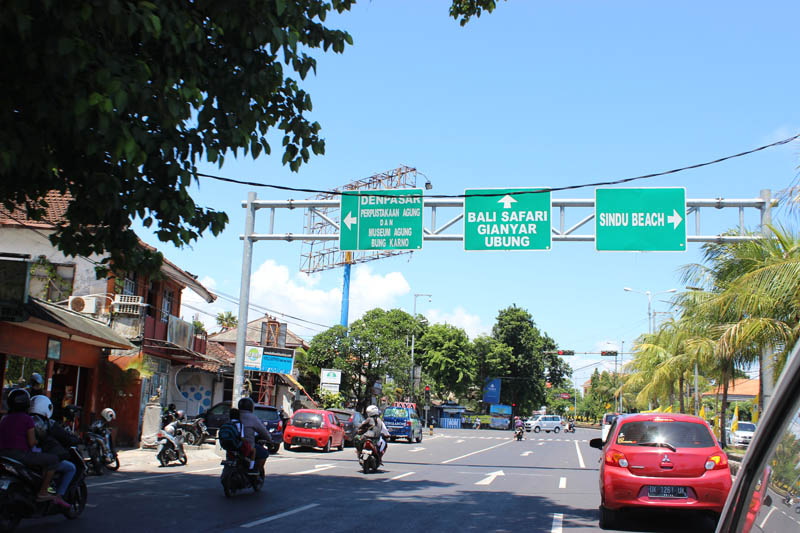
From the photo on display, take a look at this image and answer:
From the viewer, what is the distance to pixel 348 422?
3170cm

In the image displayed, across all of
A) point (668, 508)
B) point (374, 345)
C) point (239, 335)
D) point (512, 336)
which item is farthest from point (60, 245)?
point (512, 336)

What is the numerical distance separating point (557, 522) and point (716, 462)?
254cm

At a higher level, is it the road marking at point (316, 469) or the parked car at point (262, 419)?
the parked car at point (262, 419)

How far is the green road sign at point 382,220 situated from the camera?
61.8 feet

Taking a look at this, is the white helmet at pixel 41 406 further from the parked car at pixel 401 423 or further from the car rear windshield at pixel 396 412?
the car rear windshield at pixel 396 412

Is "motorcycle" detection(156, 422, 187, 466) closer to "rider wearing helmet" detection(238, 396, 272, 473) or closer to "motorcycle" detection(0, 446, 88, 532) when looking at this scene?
"rider wearing helmet" detection(238, 396, 272, 473)

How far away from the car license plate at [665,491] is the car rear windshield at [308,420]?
19658 millimetres

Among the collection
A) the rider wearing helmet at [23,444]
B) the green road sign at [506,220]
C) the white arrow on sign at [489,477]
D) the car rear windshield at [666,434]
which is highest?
the green road sign at [506,220]

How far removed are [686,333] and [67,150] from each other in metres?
23.4

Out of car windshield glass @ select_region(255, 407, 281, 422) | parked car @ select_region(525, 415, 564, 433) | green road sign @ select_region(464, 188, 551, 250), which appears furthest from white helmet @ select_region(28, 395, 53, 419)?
parked car @ select_region(525, 415, 564, 433)

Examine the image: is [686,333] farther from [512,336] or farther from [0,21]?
[512,336]

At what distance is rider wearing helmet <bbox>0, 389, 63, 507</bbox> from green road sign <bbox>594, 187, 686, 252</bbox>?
13.2 metres

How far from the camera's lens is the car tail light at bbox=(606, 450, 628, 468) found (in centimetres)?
985

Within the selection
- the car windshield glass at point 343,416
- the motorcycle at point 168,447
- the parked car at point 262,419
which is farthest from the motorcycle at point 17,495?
the car windshield glass at point 343,416
